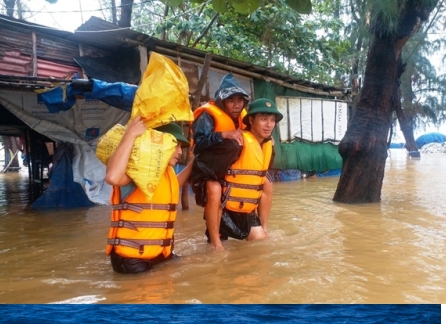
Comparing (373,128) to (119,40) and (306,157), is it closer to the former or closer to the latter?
(119,40)

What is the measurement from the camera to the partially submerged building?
569 centimetres

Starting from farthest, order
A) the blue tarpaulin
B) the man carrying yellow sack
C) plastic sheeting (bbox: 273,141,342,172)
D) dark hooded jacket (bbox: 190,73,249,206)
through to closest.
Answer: plastic sheeting (bbox: 273,141,342,172)
the blue tarpaulin
dark hooded jacket (bbox: 190,73,249,206)
the man carrying yellow sack

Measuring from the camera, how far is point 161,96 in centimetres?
289

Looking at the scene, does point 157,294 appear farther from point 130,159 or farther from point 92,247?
point 92,247

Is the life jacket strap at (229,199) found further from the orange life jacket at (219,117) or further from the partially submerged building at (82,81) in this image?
the partially submerged building at (82,81)

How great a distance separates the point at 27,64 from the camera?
24.9 feet

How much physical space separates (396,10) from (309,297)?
14.3 ft

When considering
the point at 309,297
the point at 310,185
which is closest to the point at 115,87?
the point at 309,297

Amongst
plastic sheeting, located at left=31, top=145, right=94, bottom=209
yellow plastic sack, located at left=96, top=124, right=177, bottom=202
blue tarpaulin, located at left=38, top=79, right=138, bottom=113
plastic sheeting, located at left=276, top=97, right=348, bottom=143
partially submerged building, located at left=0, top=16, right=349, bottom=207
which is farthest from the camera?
plastic sheeting, located at left=276, top=97, right=348, bottom=143

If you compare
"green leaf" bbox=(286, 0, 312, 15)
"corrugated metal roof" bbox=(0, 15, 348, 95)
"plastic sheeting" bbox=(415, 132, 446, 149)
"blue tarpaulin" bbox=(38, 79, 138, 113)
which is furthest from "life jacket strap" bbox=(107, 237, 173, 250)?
"plastic sheeting" bbox=(415, 132, 446, 149)

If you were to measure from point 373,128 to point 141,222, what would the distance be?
4.43m

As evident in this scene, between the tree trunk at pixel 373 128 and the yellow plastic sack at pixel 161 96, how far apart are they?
3853 millimetres

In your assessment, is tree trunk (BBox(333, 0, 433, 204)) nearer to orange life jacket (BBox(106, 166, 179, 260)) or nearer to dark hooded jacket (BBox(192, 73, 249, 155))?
dark hooded jacket (BBox(192, 73, 249, 155))

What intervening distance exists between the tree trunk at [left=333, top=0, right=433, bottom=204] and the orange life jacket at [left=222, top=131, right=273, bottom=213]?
2966 millimetres
